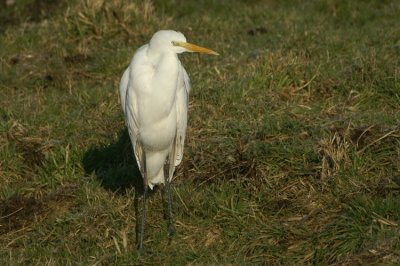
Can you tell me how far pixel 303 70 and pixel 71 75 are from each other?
2433 millimetres

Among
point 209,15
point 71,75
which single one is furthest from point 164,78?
point 209,15

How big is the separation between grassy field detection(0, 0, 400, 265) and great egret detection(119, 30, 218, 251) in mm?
297

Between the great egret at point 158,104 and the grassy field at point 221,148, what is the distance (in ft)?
0.98

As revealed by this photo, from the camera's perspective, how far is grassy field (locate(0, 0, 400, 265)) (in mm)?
5109

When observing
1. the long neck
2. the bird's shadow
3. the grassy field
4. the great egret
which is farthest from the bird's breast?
the bird's shadow

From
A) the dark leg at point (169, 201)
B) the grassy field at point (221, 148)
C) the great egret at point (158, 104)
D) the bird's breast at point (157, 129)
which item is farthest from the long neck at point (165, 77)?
the grassy field at point (221, 148)

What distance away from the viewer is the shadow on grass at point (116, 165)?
6035 mm

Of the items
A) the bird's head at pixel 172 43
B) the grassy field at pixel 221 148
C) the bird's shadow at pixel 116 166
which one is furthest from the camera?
the bird's shadow at pixel 116 166

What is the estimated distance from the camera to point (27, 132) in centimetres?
672

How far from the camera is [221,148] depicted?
236 inches

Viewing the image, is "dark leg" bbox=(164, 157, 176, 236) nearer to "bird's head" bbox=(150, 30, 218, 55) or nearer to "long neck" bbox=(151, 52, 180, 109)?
"long neck" bbox=(151, 52, 180, 109)

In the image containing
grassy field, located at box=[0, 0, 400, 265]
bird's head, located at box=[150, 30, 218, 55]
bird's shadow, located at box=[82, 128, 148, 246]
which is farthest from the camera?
bird's shadow, located at box=[82, 128, 148, 246]

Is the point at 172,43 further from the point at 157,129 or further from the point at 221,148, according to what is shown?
the point at 221,148

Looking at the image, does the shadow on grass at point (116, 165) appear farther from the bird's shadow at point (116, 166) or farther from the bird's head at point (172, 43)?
the bird's head at point (172, 43)
